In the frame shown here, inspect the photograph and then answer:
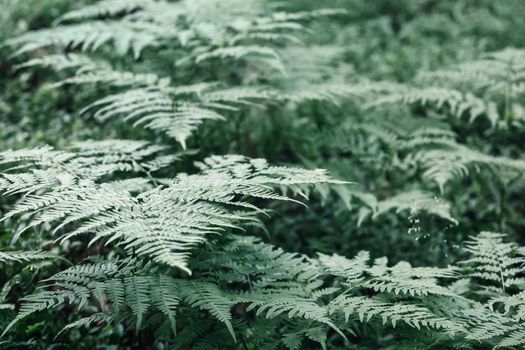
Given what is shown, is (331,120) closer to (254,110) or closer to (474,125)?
(254,110)

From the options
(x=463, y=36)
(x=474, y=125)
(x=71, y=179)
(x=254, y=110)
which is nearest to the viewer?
(x=71, y=179)

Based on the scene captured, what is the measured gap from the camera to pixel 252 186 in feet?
7.68

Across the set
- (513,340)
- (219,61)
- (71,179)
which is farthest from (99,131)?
(513,340)

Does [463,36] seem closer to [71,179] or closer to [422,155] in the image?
[422,155]

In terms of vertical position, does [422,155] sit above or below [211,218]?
below

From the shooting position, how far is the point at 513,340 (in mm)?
1945

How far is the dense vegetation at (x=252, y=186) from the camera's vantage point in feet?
6.97

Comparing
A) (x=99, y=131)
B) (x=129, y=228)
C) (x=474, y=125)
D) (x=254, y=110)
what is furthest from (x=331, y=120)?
(x=129, y=228)

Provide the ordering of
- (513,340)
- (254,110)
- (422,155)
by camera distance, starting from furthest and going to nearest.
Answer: (254,110) < (422,155) < (513,340)

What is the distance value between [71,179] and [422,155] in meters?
2.63

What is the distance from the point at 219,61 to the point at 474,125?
2726mm

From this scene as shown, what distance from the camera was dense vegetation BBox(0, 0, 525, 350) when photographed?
6.97 ft

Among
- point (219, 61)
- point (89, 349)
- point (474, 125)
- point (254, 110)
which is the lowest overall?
point (89, 349)

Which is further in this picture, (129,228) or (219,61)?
(219,61)
